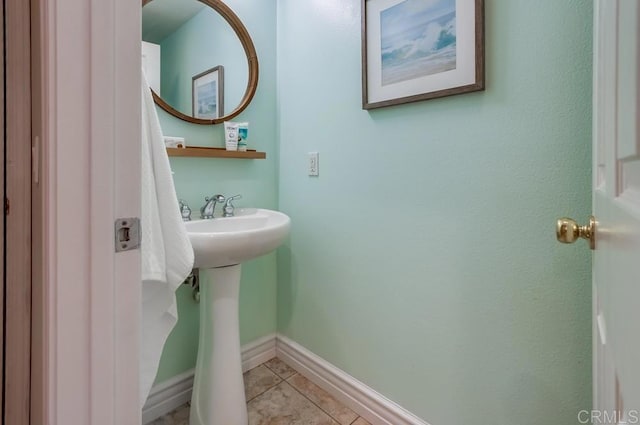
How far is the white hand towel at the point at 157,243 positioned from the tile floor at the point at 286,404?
60 centimetres

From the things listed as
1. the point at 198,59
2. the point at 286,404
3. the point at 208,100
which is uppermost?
the point at 198,59

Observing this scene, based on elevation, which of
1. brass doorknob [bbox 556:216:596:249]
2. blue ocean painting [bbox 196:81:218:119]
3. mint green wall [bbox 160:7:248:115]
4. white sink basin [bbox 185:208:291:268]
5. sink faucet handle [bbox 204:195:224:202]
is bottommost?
white sink basin [bbox 185:208:291:268]

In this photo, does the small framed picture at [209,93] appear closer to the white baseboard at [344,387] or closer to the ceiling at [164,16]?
the ceiling at [164,16]

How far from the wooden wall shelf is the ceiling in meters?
0.47

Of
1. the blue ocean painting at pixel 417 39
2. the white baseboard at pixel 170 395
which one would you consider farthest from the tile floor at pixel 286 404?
the blue ocean painting at pixel 417 39

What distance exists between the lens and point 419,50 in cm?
107

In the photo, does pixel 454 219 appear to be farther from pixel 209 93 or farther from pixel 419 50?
pixel 209 93

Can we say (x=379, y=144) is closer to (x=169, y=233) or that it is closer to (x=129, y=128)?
(x=169, y=233)

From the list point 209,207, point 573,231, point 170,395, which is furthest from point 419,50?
point 170,395

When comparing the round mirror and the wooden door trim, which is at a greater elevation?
the round mirror

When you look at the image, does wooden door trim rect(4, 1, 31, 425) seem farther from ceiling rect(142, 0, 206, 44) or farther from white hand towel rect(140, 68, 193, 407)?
ceiling rect(142, 0, 206, 44)

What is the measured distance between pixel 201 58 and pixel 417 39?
3.07ft

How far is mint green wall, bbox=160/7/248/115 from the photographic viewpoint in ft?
4.37

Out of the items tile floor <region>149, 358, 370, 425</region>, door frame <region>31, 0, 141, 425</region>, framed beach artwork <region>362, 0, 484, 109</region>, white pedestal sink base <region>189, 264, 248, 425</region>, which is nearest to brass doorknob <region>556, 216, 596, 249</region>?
framed beach artwork <region>362, 0, 484, 109</region>
